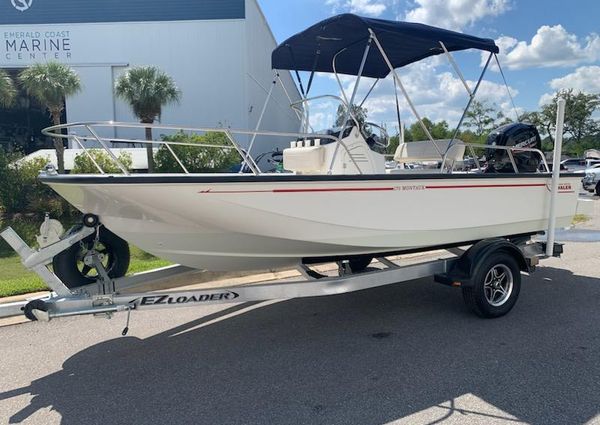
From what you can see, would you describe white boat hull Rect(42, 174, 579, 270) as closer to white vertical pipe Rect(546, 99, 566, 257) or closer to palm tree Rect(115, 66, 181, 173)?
white vertical pipe Rect(546, 99, 566, 257)

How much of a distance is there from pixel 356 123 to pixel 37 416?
12.0 ft

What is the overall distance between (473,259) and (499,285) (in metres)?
0.53

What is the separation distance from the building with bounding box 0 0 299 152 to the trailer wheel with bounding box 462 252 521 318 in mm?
26810

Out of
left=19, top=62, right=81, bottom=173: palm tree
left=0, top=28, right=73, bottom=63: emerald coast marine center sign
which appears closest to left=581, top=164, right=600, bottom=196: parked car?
left=19, top=62, right=81, bottom=173: palm tree

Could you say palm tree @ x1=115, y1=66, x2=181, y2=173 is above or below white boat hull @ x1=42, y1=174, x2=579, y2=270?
above

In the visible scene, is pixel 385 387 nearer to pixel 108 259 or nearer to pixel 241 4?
pixel 108 259

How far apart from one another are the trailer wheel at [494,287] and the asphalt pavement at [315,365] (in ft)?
0.53

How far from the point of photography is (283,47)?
5848mm

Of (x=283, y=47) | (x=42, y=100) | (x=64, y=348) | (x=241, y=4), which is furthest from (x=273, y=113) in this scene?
(x=64, y=348)

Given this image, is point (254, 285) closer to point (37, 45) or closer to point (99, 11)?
point (99, 11)

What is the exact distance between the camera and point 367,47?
434cm

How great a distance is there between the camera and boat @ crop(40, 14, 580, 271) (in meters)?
3.62

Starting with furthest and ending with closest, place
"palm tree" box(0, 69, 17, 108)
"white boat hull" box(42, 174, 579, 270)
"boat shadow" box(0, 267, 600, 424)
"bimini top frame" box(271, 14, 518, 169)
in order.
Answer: "palm tree" box(0, 69, 17, 108) < "bimini top frame" box(271, 14, 518, 169) < "white boat hull" box(42, 174, 579, 270) < "boat shadow" box(0, 267, 600, 424)

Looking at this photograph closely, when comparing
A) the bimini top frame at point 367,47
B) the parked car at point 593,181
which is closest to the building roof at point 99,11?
the parked car at point 593,181
